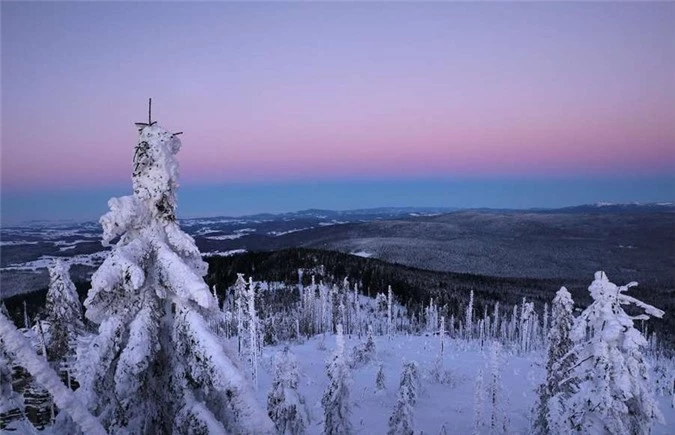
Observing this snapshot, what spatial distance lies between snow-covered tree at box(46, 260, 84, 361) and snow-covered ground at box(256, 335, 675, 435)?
1262 cm

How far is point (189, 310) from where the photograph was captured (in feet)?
20.8

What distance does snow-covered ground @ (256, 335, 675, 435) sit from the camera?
36250 millimetres

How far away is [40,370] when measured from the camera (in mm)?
3850

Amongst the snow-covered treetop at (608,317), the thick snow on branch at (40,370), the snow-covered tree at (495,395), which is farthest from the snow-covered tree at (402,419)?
the thick snow on branch at (40,370)

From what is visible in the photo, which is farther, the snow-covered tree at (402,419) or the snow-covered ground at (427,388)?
the snow-covered ground at (427,388)

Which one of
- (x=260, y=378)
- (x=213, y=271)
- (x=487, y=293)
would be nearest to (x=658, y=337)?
(x=487, y=293)

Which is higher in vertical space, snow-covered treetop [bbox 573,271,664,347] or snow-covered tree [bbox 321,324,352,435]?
snow-covered treetop [bbox 573,271,664,347]

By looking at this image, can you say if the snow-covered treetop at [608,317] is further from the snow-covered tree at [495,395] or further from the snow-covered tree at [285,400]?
the snow-covered tree at [495,395]

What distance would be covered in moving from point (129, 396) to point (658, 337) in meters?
123

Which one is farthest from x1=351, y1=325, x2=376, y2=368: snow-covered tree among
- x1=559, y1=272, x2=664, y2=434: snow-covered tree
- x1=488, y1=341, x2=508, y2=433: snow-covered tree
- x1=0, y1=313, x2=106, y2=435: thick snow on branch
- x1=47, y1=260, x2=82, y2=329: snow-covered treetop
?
x1=0, y1=313, x2=106, y2=435: thick snow on branch

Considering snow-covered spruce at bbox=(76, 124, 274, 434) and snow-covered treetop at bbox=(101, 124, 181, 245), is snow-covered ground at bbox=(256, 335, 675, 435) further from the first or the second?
snow-covered treetop at bbox=(101, 124, 181, 245)

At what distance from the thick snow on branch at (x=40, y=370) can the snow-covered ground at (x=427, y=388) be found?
85.1ft

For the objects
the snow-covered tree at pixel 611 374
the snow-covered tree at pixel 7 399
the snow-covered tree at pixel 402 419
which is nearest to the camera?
the snow-covered tree at pixel 7 399

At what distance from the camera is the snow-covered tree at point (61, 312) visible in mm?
25188
